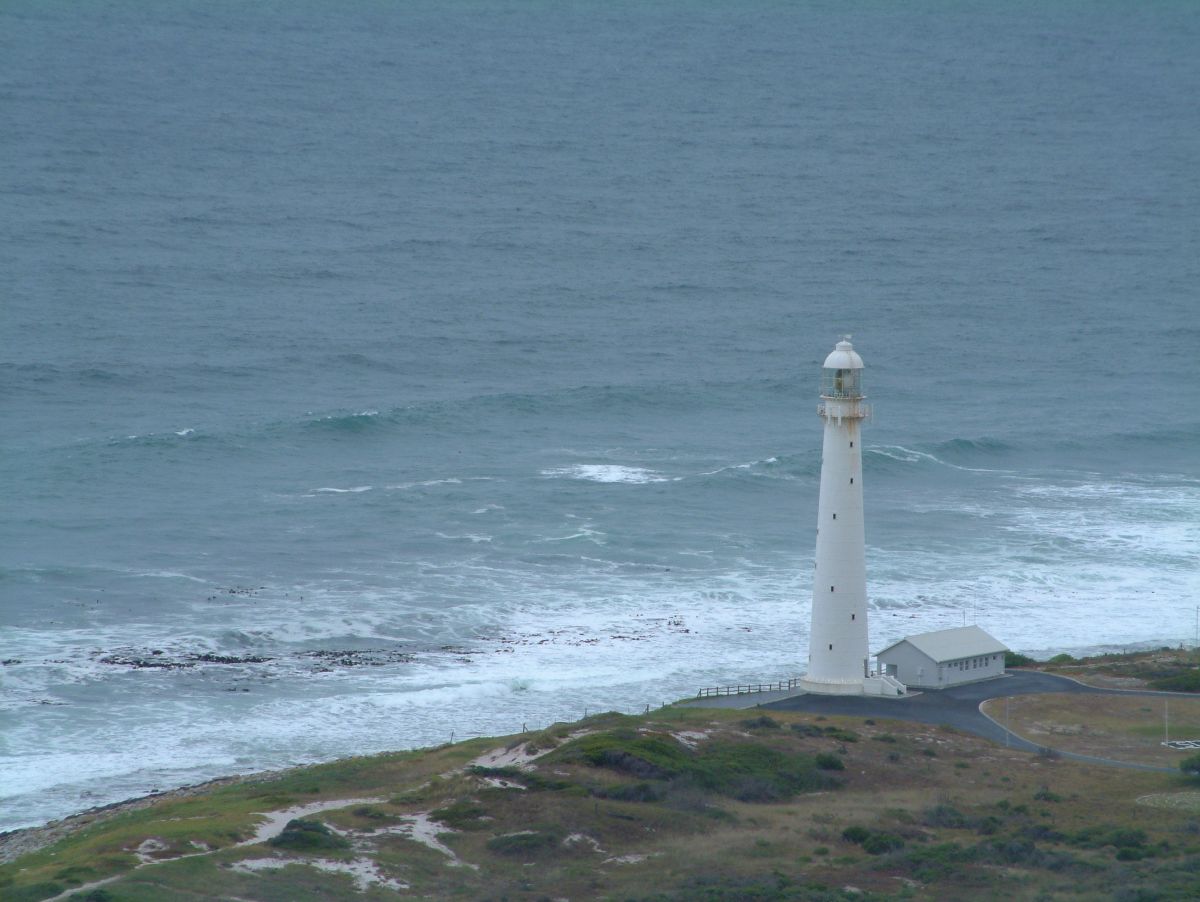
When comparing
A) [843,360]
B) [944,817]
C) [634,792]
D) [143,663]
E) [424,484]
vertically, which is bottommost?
[944,817]

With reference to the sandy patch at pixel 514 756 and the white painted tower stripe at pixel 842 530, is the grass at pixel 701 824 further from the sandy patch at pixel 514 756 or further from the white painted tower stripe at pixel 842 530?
the white painted tower stripe at pixel 842 530

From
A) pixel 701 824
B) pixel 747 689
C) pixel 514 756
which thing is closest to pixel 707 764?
pixel 701 824

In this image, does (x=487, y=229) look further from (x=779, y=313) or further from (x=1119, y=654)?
(x=1119, y=654)

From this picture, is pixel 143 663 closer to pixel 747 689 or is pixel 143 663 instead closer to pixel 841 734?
pixel 747 689

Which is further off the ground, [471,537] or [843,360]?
[843,360]

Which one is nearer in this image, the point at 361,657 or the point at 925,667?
the point at 925,667

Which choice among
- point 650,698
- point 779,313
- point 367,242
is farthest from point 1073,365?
point 650,698

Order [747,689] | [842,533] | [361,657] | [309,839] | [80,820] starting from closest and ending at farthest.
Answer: [309,839]
[80,820]
[842,533]
[747,689]
[361,657]
